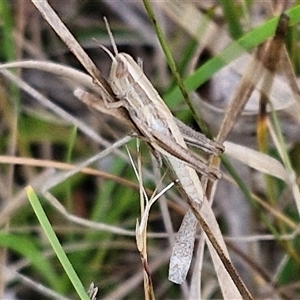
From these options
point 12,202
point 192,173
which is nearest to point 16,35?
point 12,202

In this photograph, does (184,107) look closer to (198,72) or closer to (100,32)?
(198,72)

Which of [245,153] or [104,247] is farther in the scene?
[104,247]

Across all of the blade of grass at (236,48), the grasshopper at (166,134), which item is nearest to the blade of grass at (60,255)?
the grasshopper at (166,134)

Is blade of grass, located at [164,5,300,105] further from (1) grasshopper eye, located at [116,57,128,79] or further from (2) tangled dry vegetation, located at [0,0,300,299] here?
(1) grasshopper eye, located at [116,57,128,79]

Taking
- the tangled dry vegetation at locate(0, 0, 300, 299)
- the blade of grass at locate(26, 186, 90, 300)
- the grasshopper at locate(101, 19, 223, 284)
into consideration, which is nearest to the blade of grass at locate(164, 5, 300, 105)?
the tangled dry vegetation at locate(0, 0, 300, 299)

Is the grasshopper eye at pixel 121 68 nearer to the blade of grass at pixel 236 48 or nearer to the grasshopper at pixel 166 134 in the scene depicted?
the grasshopper at pixel 166 134

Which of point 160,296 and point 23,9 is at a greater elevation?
point 23,9

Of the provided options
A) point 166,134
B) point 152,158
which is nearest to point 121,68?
point 166,134
